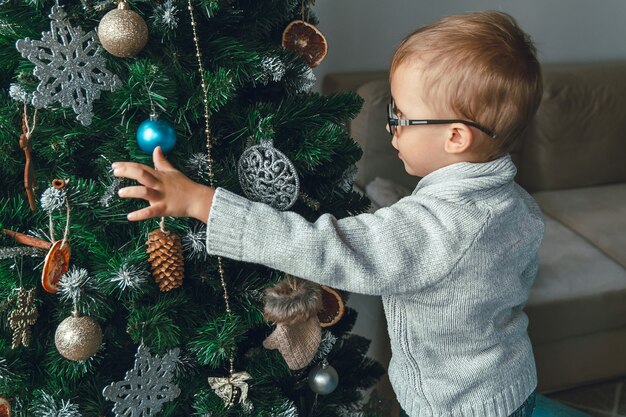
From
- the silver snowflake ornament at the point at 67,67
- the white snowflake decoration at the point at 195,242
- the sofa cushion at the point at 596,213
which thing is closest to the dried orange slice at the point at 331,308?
the white snowflake decoration at the point at 195,242

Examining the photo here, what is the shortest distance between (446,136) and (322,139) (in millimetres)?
179

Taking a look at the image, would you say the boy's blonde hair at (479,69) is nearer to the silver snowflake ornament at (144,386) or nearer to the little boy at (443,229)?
the little boy at (443,229)

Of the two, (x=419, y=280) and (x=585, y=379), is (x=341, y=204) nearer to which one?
(x=419, y=280)

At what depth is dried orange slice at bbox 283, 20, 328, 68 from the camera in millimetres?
1028

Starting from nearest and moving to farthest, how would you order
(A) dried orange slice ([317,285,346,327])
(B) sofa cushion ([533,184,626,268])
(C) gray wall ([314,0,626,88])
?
(A) dried orange slice ([317,285,346,327])
(C) gray wall ([314,0,626,88])
(B) sofa cushion ([533,184,626,268])

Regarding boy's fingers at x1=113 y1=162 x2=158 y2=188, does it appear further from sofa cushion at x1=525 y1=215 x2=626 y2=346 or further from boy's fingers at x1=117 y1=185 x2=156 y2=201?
sofa cushion at x1=525 y1=215 x2=626 y2=346

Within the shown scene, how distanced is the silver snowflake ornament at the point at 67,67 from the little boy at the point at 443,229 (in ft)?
0.43

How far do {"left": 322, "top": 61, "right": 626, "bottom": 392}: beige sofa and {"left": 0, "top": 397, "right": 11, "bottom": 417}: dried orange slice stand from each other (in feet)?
3.27

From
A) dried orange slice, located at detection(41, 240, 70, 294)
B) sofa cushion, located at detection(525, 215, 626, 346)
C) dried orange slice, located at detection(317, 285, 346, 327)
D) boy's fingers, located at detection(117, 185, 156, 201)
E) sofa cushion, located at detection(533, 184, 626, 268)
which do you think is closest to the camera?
boy's fingers, located at detection(117, 185, 156, 201)

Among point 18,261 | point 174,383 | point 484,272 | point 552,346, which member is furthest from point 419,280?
point 552,346

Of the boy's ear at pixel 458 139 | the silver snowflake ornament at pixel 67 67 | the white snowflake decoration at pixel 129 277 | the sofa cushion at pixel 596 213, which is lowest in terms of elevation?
the sofa cushion at pixel 596 213

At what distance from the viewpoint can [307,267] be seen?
80 centimetres

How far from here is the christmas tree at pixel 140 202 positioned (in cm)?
86

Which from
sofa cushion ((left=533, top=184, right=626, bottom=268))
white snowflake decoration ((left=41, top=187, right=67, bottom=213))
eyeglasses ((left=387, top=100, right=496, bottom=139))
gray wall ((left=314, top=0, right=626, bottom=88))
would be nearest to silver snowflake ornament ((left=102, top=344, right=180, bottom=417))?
white snowflake decoration ((left=41, top=187, right=67, bottom=213))
